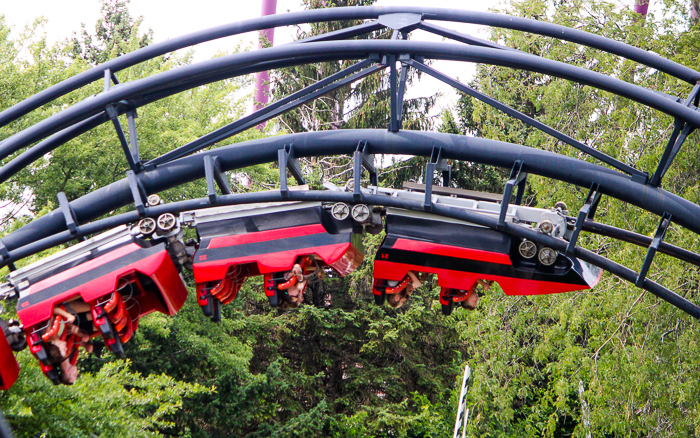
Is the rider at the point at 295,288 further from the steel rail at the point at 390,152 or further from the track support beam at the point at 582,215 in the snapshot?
the track support beam at the point at 582,215

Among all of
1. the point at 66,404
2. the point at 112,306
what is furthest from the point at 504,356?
the point at 112,306

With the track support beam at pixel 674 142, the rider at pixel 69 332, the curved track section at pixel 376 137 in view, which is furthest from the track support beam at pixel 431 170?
the rider at pixel 69 332

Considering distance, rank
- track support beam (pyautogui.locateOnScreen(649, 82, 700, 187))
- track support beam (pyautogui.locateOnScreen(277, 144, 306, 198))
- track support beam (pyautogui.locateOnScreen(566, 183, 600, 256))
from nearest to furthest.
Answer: track support beam (pyautogui.locateOnScreen(649, 82, 700, 187))
track support beam (pyautogui.locateOnScreen(566, 183, 600, 256))
track support beam (pyautogui.locateOnScreen(277, 144, 306, 198))

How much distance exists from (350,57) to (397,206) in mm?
1337

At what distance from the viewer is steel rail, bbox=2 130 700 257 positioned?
5676 mm

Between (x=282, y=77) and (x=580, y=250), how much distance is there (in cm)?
1957

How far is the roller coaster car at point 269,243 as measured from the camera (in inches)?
247

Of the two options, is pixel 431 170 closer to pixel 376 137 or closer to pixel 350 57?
pixel 376 137

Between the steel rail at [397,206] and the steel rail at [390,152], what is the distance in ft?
1.55

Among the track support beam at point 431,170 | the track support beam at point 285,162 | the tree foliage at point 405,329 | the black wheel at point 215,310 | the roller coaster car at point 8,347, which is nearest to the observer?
the track support beam at point 431,170

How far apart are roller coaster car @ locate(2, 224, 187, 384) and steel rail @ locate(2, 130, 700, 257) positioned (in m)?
0.47

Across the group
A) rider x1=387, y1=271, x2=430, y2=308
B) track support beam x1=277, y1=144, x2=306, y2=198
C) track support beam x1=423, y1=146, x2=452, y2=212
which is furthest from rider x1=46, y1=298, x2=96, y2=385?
track support beam x1=423, y1=146, x2=452, y2=212

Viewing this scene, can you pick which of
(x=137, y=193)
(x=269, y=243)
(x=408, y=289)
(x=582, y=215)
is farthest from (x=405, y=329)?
(x=582, y=215)

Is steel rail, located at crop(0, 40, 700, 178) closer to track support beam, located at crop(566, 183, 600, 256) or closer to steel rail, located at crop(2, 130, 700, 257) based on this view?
steel rail, located at crop(2, 130, 700, 257)
